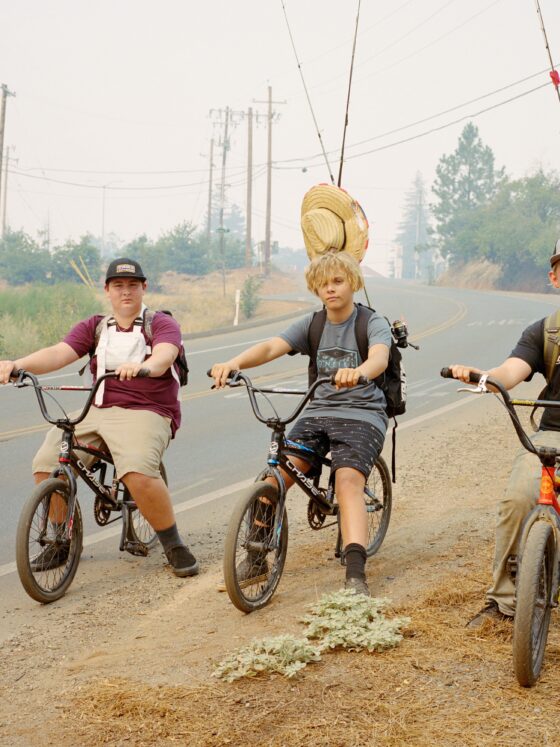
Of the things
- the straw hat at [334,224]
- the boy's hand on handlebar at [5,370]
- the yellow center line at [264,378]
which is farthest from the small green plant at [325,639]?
the yellow center line at [264,378]

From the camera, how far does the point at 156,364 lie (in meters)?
5.70

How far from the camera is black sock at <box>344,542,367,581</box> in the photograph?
511 cm

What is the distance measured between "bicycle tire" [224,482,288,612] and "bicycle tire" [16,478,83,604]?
1.12m

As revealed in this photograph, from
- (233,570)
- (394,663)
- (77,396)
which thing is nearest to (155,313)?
(233,570)

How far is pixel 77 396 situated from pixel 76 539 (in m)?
9.08

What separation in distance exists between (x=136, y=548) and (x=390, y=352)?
200 centimetres

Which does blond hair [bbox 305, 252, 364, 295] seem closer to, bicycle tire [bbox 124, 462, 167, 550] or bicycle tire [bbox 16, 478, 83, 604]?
bicycle tire [bbox 124, 462, 167, 550]

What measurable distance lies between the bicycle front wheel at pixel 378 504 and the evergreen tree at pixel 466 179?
3538 inches

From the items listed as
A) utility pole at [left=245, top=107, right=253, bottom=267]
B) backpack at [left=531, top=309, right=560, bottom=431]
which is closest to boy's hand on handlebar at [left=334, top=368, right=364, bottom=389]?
backpack at [left=531, top=309, right=560, bottom=431]

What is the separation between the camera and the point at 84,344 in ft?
20.1

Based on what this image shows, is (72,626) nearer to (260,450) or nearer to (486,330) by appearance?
(260,450)

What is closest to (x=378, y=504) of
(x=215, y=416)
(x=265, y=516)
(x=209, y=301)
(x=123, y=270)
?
(x=265, y=516)

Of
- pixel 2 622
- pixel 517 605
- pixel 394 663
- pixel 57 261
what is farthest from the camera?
pixel 57 261

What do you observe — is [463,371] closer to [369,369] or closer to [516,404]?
[516,404]
